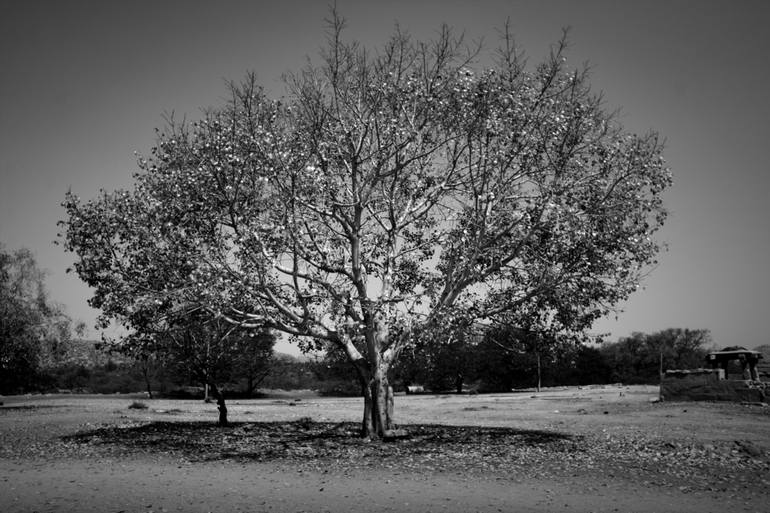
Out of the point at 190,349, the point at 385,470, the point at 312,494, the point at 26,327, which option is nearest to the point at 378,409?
the point at 385,470

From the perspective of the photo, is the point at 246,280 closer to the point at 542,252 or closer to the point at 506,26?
the point at 542,252

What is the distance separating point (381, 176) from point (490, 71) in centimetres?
476

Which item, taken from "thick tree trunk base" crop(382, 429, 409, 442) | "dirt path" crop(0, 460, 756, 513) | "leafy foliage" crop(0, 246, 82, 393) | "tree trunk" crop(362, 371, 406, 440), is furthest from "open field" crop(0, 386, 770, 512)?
"leafy foliage" crop(0, 246, 82, 393)

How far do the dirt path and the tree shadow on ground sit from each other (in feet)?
7.23

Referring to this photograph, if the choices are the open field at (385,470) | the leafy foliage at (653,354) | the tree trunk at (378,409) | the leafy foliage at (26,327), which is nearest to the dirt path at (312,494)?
the open field at (385,470)

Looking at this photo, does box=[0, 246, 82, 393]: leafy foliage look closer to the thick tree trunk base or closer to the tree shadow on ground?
the tree shadow on ground

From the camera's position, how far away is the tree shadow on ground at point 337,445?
15922mm

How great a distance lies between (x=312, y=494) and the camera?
38.0ft

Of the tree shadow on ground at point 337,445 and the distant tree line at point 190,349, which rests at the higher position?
the distant tree line at point 190,349

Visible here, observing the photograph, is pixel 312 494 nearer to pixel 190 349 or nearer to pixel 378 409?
pixel 378 409

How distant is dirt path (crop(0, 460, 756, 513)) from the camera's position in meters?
10.4

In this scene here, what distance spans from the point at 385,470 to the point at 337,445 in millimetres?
4590

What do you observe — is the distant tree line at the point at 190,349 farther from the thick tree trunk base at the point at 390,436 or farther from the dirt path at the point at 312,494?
the dirt path at the point at 312,494

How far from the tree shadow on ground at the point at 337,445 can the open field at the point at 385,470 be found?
0.06 meters
